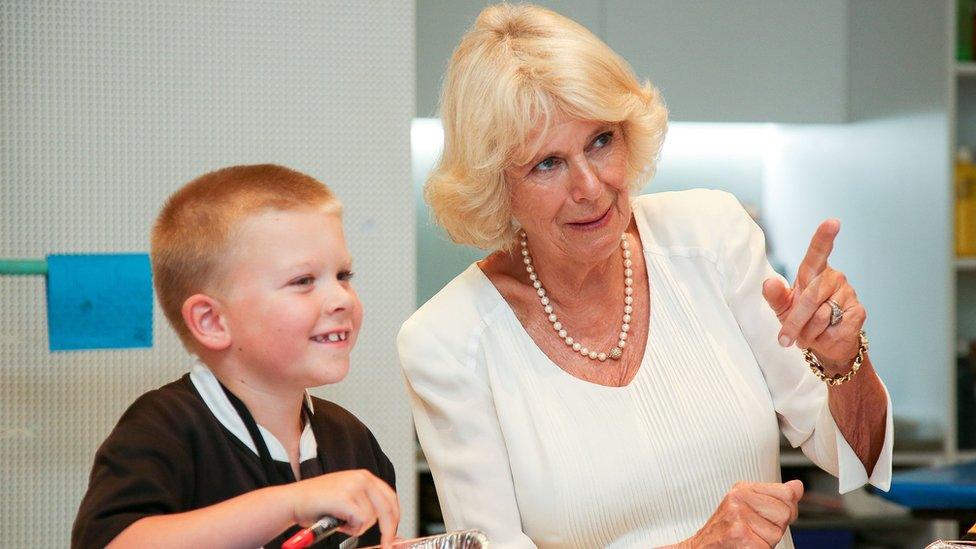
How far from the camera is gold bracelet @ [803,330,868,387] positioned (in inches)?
50.1

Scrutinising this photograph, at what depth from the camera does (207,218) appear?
1.16 meters

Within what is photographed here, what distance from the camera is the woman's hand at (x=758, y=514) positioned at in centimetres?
114

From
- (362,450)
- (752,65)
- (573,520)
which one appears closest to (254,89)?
(362,450)

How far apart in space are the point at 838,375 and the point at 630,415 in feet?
0.87

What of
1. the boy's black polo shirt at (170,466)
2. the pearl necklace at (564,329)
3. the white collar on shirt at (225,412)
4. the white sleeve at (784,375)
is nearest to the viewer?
the boy's black polo shirt at (170,466)

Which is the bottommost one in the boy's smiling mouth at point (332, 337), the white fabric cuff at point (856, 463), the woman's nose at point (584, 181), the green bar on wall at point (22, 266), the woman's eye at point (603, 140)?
the white fabric cuff at point (856, 463)

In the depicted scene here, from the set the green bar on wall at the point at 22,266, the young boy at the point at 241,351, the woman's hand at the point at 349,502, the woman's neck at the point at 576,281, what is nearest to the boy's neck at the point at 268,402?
the young boy at the point at 241,351

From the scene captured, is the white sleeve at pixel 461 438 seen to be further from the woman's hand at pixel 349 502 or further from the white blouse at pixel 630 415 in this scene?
the woman's hand at pixel 349 502

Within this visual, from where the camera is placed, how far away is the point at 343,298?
1096 mm

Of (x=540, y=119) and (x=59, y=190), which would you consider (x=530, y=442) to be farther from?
(x=59, y=190)

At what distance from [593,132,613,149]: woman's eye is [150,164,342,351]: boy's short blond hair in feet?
1.34

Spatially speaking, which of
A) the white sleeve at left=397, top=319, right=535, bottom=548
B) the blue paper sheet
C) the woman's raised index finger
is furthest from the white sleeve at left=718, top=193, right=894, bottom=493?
the blue paper sheet

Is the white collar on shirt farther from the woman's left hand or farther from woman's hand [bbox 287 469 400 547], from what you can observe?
the woman's left hand

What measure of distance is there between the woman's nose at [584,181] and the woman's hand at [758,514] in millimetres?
417
